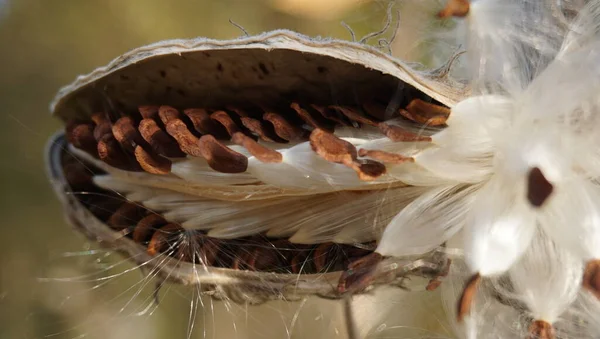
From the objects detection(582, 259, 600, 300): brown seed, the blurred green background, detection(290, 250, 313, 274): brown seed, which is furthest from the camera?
the blurred green background

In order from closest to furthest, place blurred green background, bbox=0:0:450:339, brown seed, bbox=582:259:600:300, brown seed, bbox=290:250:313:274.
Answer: brown seed, bbox=582:259:600:300 → brown seed, bbox=290:250:313:274 → blurred green background, bbox=0:0:450:339

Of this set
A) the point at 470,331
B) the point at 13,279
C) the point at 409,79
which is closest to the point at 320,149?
the point at 409,79

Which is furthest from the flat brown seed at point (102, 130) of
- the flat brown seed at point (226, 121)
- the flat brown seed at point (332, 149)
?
the flat brown seed at point (332, 149)

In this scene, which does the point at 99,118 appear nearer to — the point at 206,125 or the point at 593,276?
the point at 206,125

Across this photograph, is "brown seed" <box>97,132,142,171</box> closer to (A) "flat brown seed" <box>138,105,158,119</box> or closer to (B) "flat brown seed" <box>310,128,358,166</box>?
(A) "flat brown seed" <box>138,105,158,119</box>

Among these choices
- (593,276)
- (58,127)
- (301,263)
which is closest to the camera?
(593,276)

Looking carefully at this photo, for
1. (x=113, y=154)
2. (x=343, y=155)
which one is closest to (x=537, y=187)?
(x=343, y=155)

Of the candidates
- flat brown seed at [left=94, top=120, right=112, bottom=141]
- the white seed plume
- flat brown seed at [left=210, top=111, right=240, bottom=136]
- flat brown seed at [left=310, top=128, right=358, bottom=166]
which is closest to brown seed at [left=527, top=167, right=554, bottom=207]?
the white seed plume
